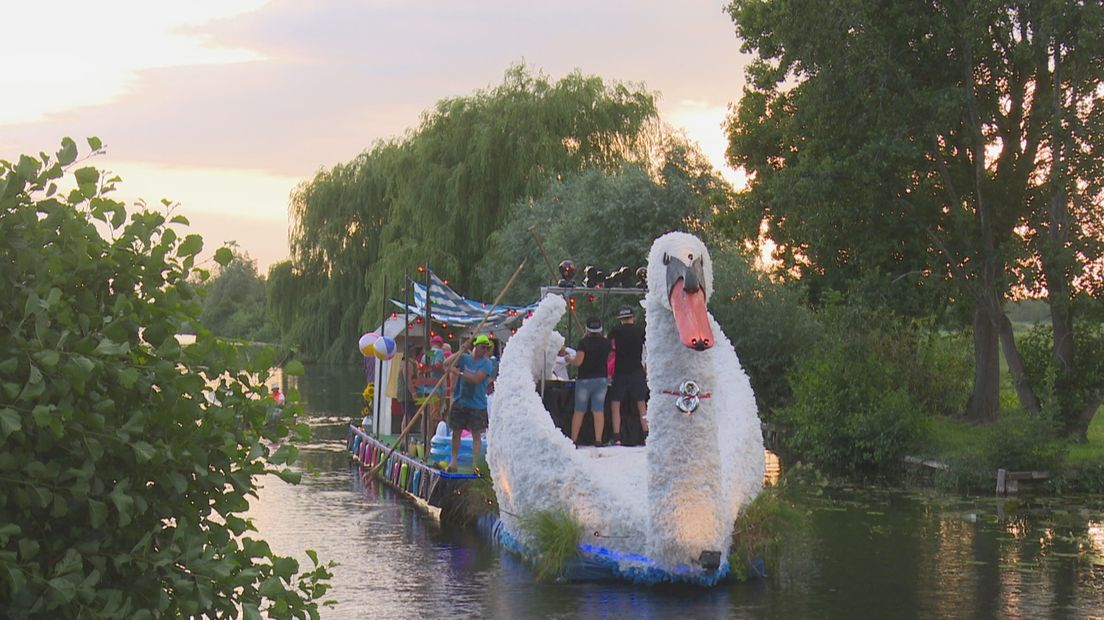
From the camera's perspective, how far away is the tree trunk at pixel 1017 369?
24.6 metres

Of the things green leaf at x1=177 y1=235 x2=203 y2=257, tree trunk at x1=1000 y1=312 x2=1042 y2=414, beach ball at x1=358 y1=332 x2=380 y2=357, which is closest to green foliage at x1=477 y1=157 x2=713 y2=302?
tree trunk at x1=1000 y1=312 x2=1042 y2=414

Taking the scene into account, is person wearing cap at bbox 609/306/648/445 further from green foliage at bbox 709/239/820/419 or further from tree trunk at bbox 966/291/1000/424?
green foliage at bbox 709/239/820/419

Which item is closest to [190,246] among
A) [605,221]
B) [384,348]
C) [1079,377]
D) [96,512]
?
[96,512]

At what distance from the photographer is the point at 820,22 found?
950 inches

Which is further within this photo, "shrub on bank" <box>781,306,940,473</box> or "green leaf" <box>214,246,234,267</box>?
"shrub on bank" <box>781,306,940,473</box>

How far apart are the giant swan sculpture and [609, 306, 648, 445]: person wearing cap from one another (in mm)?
1369

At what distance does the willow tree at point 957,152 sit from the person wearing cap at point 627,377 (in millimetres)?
9501

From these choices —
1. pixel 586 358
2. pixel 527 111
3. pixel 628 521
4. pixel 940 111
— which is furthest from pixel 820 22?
pixel 527 111

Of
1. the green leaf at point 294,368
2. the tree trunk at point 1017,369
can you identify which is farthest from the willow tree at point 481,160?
the green leaf at point 294,368

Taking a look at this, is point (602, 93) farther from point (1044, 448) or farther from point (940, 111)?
point (1044, 448)

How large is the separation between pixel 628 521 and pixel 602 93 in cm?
3094

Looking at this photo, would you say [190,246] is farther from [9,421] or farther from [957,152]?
[957,152]

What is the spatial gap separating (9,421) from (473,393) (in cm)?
1360

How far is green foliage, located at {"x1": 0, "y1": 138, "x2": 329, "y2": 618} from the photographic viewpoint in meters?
4.17
